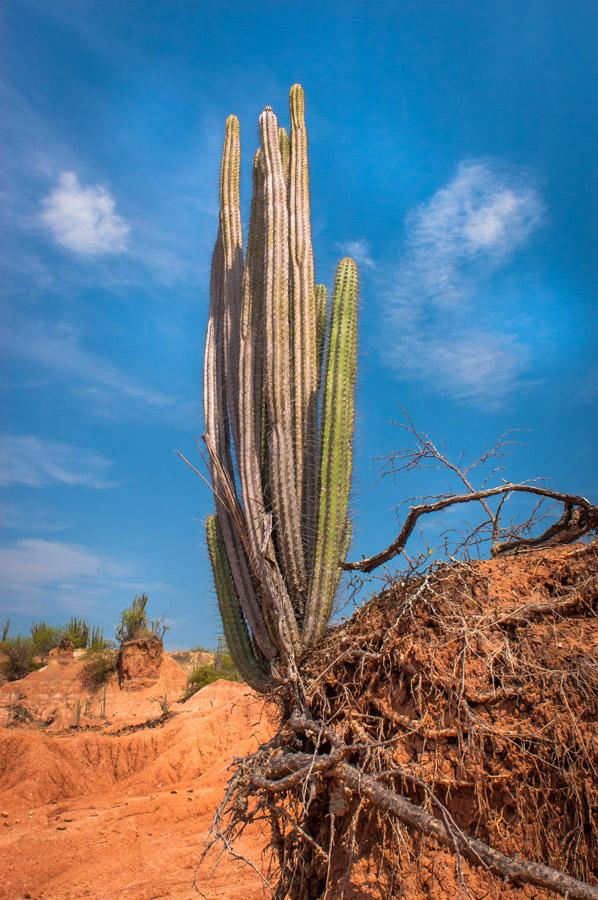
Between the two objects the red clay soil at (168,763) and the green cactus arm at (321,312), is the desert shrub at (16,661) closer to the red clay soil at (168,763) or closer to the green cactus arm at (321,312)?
the red clay soil at (168,763)

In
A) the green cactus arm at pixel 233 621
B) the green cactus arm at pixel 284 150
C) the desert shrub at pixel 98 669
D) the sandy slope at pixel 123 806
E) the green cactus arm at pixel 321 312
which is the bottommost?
the sandy slope at pixel 123 806

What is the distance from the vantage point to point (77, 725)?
15.6m

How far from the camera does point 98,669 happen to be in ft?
63.1

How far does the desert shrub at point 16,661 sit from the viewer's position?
21.2 metres

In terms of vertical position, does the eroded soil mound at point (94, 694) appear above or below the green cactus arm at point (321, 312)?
below

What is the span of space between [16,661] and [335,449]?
20.1 meters

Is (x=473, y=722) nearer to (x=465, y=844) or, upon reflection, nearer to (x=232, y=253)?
(x=465, y=844)

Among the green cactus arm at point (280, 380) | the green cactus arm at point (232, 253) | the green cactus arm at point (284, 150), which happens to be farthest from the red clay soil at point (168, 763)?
the green cactus arm at point (284, 150)

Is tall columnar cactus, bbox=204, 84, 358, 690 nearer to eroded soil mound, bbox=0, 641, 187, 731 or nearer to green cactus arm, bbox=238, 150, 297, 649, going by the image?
green cactus arm, bbox=238, 150, 297, 649

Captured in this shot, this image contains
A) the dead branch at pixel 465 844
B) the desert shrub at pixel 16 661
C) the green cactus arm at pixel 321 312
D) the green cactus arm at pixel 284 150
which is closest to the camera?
the dead branch at pixel 465 844

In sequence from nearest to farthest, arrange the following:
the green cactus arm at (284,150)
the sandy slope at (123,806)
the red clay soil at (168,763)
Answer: the red clay soil at (168,763)
the green cactus arm at (284,150)
the sandy slope at (123,806)

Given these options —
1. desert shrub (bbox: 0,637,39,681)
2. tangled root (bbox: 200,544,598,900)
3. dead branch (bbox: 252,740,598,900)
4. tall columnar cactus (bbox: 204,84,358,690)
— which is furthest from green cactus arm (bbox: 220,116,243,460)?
desert shrub (bbox: 0,637,39,681)

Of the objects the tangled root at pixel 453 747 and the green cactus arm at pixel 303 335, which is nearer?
the tangled root at pixel 453 747

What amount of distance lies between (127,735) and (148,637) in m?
6.41
